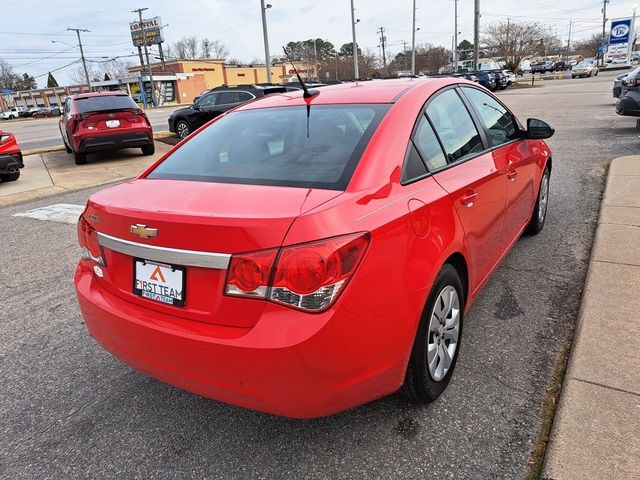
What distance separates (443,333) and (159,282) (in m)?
1.40

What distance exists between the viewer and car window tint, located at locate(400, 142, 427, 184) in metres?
2.30

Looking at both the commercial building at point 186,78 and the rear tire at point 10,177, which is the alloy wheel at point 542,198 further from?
the commercial building at point 186,78

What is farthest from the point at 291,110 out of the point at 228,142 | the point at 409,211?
the point at 409,211

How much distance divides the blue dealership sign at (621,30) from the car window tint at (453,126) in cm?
5732

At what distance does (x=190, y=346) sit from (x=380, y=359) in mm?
768

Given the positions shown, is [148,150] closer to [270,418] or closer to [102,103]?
[102,103]

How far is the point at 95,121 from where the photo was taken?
437 inches

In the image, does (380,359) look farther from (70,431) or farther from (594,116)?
(594,116)

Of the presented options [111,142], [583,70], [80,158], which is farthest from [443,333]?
[583,70]

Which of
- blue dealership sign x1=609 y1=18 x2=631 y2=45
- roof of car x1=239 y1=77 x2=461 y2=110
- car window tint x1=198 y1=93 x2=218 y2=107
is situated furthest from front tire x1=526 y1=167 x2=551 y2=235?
blue dealership sign x1=609 y1=18 x2=631 y2=45

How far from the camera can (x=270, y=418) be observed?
2.48m

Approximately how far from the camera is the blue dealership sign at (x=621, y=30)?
48666mm

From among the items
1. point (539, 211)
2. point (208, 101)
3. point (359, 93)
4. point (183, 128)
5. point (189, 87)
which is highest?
point (189, 87)

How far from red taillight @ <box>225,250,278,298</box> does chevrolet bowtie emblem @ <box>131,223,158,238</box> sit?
1.31 feet
